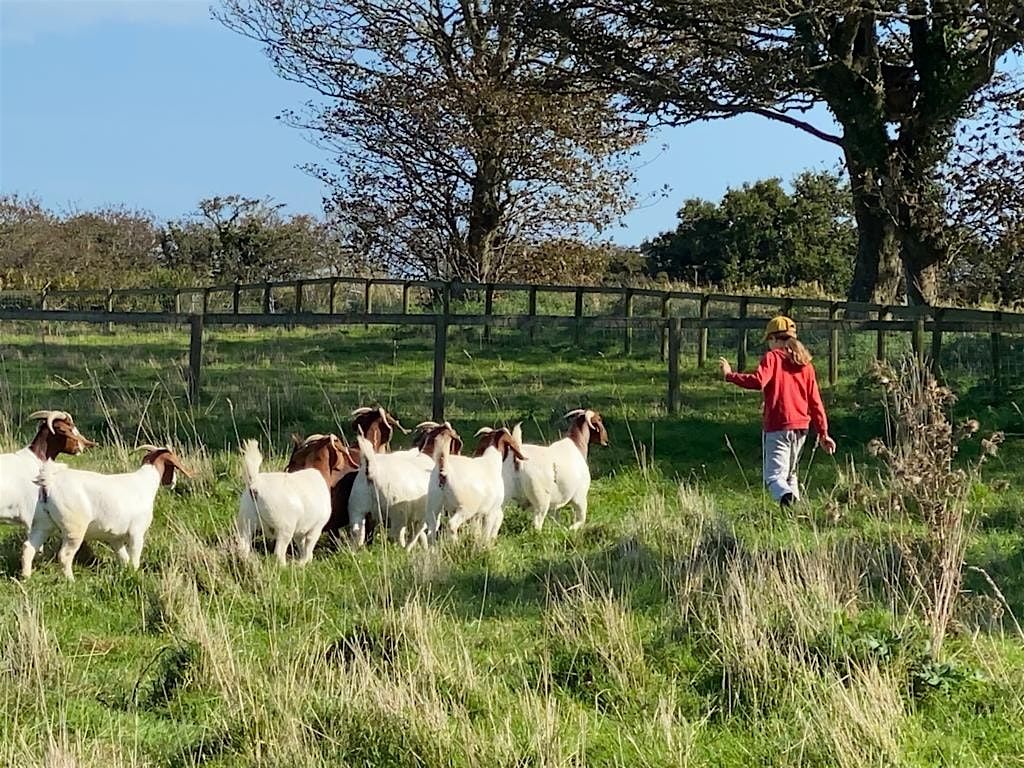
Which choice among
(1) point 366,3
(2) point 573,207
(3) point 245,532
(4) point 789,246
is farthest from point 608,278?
(3) point 245,532

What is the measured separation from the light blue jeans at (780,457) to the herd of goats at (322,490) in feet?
5.64

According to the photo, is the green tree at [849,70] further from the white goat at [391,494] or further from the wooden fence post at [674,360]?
the white goat at [391,494]

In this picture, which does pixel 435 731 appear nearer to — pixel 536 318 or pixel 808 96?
pixel 536 318

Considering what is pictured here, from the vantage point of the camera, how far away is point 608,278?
46531 millimetres

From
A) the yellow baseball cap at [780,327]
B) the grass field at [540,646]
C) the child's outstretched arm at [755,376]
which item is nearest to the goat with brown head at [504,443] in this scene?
the grass field at [540,646]

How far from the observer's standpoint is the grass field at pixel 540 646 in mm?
5188

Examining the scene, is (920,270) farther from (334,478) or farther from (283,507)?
(283,507)

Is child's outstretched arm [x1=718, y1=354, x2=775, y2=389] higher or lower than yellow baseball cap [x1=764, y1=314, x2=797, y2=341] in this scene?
lower

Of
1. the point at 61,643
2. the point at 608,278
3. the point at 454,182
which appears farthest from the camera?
the point at 608,278

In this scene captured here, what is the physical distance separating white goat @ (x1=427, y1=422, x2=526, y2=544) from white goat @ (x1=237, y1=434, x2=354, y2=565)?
2.68ft

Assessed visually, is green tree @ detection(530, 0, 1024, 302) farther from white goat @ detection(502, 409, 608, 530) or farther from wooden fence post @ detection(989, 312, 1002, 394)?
white goat @ detection(502, 409, 608, 530)

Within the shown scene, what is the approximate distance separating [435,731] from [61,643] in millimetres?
2661

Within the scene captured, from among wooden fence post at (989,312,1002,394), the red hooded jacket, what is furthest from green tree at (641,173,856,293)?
the red hooded jacket

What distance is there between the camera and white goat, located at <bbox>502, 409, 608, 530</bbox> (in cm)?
947
